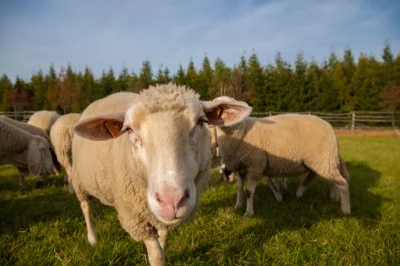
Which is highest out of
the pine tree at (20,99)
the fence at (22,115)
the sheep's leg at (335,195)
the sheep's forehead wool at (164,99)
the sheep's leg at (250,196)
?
the pine tree at (20,99)

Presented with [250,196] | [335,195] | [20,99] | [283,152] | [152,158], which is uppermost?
[20,99]

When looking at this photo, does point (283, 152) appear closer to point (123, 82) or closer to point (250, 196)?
point (250, 196)

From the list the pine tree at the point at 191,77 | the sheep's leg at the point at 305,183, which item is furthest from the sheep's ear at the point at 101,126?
the pine tree at the point at 191,77

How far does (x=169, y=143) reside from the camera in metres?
1.45

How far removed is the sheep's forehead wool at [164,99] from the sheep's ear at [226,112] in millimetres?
186

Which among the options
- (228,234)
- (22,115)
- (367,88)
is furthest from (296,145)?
(22,115)

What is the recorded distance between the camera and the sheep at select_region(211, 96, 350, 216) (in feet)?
13.1

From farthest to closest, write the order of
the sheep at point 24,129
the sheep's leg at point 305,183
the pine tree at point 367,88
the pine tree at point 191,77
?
the pine tree at point 191,77
the pine tree at point 367,88
the sheep at point 24,129
the sheep's leg at point 305,183

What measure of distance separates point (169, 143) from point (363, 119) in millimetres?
23632

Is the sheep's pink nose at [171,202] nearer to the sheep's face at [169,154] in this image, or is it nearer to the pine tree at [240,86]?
the sheep's face at [169,154]

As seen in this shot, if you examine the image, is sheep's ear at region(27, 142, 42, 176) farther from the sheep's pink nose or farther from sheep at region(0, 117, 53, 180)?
the sheep's pink nose

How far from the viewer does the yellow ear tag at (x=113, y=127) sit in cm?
192

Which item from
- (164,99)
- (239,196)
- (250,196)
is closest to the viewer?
(164,99)

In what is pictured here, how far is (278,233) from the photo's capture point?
3.01 m
